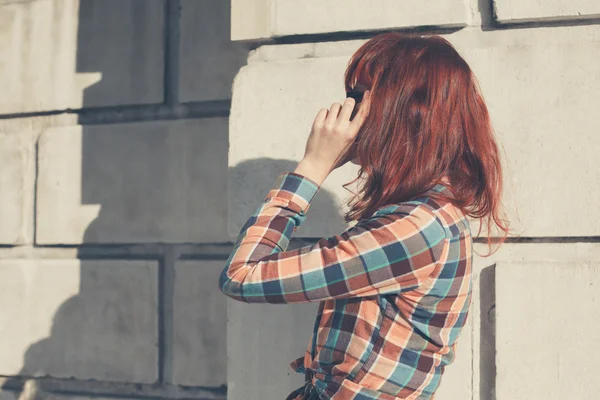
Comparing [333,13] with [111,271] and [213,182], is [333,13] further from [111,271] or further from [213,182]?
[111,271]

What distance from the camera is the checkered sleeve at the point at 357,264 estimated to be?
140 centimetres

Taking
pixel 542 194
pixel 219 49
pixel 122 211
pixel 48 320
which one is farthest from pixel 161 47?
pixel 542 194

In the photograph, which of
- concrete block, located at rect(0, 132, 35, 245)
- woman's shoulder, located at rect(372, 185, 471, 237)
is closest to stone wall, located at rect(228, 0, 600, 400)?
woman's shoulder, located at rect(372, 185, 471, 237)

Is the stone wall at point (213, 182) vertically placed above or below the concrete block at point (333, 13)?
below

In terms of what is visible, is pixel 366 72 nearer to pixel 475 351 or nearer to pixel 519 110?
pixel 519 110

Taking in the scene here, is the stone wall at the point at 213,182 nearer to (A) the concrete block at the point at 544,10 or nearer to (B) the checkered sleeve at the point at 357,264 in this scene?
(A) the concrete block at the point at 544,10

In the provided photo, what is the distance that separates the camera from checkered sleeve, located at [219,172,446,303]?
1.40 metres

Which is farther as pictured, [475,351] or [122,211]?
[122,211]

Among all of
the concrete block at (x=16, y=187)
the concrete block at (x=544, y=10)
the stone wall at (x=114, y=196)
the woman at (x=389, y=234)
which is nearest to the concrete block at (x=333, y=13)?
the concrete block at (x=544, y=10)

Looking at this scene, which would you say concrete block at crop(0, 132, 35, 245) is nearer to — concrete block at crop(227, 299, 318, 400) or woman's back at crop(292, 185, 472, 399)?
concrete block at crop(227, 299, 318, 400)

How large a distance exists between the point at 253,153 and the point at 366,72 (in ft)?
2.59

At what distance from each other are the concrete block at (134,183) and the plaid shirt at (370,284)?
132 cm

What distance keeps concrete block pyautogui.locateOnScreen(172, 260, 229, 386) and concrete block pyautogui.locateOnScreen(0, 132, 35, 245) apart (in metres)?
0.71

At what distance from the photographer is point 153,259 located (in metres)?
2.91
